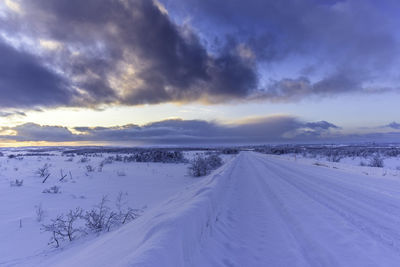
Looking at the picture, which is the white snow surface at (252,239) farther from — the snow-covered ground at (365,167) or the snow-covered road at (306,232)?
the snow-covered ground at (365,167)

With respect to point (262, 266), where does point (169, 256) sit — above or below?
above

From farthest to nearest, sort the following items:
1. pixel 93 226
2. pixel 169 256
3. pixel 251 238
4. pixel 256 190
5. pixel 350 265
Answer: pixel 256 190, pixel 93 226, pixel 251 238, pixel 350 265, pixel 169 256

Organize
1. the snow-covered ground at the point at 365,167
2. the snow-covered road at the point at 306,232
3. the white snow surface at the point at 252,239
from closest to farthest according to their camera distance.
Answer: the white snow surface at the point at 252,239, the snow-covered road at the point at 306,232, the snow-covered ground at the point at 365,167

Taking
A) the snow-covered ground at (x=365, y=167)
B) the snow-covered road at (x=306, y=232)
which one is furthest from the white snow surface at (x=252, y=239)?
the snow-covered ground at (x=365, y=167)

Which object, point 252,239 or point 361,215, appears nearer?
point 252,239

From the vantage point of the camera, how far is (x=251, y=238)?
4051mm

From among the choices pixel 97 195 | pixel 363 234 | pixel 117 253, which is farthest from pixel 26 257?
pixel 363 234

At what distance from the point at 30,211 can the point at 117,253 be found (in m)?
5.05

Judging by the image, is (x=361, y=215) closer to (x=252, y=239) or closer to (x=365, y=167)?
(x=252, y=239)

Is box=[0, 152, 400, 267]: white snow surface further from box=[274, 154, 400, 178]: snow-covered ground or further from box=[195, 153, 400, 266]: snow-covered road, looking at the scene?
box=[274, 154, 400, 178]: snow-covered ground

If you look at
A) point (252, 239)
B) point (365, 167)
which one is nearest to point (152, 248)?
point (252, 239)

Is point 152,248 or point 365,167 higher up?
point 152,248

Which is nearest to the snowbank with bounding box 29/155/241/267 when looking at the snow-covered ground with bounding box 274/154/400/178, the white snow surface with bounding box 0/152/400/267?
the white snow surface with bounding box 0/152/400/267

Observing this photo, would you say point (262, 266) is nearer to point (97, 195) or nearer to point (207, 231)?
point (207, 231)
